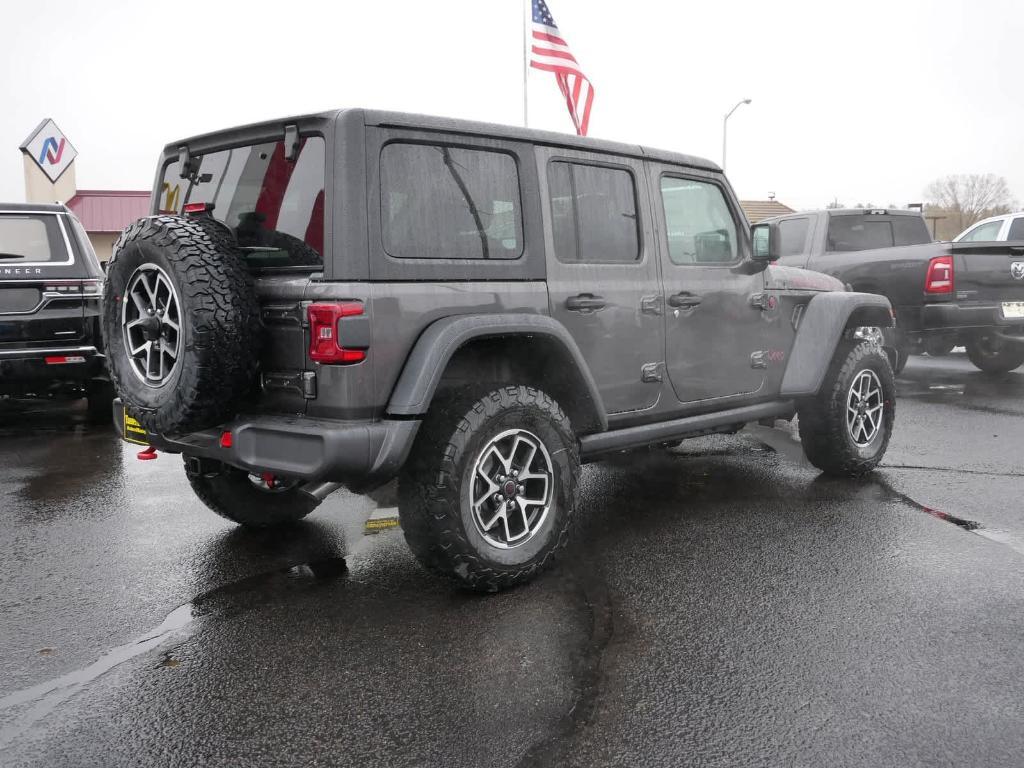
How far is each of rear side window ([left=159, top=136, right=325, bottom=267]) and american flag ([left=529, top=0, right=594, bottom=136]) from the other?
39.7ft

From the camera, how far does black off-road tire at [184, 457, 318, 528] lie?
4473mm

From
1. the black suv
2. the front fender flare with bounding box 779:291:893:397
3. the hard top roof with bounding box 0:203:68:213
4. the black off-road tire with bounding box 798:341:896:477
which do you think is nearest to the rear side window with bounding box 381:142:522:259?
the front fender flare with bounding box 779:291:893:397

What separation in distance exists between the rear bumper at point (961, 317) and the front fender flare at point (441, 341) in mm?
6723

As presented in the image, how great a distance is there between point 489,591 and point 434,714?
1.01 meters

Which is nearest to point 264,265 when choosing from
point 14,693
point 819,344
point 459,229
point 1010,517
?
point 459,229

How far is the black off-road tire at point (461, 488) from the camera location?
138 inches

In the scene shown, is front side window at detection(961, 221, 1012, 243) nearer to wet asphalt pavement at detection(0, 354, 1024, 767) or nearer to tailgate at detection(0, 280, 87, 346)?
wet asphalt pavement at detection(0, 354, 1024, 767)

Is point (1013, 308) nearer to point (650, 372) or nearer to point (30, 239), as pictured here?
point (650, 372)

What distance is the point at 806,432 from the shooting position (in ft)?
18.3

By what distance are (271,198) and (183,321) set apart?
662 millimetres

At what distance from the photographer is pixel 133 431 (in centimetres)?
408

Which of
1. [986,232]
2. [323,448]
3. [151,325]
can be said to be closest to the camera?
A: [323,448]

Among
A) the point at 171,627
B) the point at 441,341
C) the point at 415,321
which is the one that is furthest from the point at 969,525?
the point at 171,627

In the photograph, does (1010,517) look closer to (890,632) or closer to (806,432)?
(806,432)
